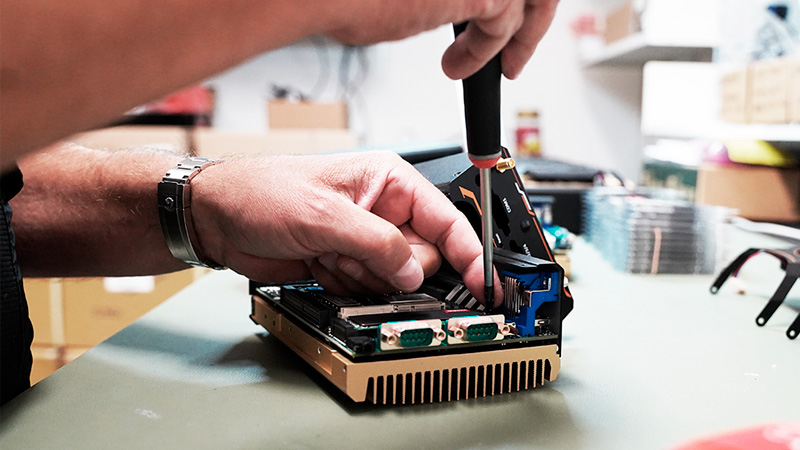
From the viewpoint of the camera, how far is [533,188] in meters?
1.54

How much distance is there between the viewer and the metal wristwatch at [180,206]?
27.1 inches

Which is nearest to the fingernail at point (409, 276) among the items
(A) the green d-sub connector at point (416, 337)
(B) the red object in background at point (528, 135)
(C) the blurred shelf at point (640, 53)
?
(A) the green d-sub connector at point (416, 337)

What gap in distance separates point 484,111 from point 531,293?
0.52ft

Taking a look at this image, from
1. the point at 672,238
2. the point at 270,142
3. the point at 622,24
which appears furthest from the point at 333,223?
the point at 622,24

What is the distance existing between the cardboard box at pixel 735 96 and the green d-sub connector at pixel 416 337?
4.85ft

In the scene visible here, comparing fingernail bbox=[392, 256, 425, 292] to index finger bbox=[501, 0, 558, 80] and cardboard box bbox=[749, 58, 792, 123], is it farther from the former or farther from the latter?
cardboard box bbox=[749, 58, 792, 123]

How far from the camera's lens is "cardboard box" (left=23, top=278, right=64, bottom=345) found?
182 centimetres

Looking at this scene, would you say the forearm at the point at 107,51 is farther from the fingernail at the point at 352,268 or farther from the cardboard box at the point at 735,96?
the cardboard box at the point at 735,96

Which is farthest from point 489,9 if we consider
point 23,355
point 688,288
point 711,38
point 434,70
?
point 434,70

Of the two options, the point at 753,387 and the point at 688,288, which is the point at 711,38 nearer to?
the point at 688,288

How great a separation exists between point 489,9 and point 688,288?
0.78 meters

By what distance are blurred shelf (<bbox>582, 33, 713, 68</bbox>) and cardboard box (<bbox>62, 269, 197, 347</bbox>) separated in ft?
5.54

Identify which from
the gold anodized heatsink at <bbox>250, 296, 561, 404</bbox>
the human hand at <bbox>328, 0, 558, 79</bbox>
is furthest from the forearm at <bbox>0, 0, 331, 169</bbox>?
the gold anodized heatsink at <bbox>250, 296, 561, 404</bbox>

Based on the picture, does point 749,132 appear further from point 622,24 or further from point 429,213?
point 429,213
